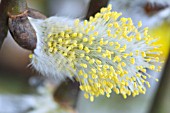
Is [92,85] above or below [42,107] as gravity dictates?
above

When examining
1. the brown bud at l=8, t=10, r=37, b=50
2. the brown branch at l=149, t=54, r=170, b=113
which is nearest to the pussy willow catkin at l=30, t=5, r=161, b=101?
the brown bud at l=8, t=10, r=37, b=50

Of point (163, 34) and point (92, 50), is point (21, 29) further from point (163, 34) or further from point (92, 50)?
point (163, 34)

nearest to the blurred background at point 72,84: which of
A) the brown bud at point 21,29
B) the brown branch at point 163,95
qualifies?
the brown branch at point 163,95

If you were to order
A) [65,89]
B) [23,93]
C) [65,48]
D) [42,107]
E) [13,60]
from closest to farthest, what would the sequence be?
[65,48] < [65,89] < [42,107] < [23,93] < [13,60]

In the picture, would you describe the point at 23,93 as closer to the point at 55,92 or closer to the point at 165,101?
the point at 55,92

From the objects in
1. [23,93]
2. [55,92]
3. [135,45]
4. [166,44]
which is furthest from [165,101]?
[135,45]

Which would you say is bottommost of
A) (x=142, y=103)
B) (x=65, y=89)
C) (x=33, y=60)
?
(x=142, y=103)

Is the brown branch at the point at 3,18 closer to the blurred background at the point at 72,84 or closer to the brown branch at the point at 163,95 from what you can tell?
the blurred background at the point at 72,84
